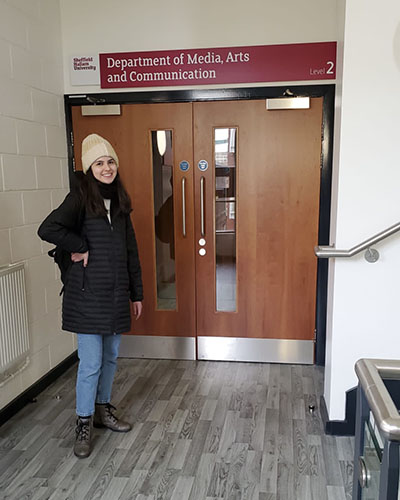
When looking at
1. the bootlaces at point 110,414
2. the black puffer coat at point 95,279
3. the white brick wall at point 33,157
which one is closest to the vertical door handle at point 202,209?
the white brick wall at point 33,157

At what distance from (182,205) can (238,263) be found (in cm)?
59

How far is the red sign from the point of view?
3164 millimetres

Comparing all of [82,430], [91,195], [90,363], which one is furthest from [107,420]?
[91,195]

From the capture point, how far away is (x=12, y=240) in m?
2.78

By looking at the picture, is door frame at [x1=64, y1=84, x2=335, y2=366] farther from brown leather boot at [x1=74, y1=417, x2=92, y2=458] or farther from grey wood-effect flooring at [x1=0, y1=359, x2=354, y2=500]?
brown leather boot at [x1=74, y1=417, x2=92, y2=458]

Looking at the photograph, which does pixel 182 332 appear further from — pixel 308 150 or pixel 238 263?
pixel 308 150

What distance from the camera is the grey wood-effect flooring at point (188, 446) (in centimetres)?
212

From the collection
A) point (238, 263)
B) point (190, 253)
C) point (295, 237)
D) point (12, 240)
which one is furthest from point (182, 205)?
point (12, 240)

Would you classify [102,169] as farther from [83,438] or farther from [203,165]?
[83,438]

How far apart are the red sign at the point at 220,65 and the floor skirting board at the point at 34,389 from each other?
1.99 meters

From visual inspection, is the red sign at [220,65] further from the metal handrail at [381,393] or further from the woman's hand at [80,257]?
the metal handrail at [381,393]

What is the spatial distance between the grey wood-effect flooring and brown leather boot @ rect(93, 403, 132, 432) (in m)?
0.04

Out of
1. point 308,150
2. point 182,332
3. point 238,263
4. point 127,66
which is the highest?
point 127,66

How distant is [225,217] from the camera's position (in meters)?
3.47
